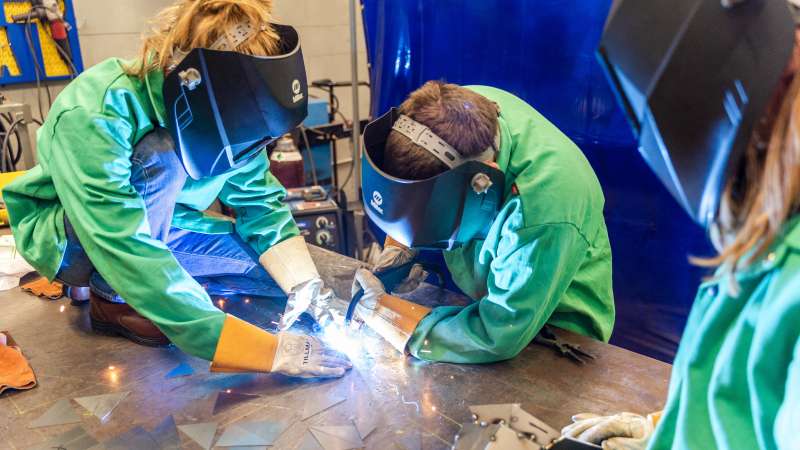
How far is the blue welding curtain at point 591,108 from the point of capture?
245 cm

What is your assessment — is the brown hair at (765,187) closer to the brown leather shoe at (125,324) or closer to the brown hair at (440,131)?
the brown hair at (440,131)

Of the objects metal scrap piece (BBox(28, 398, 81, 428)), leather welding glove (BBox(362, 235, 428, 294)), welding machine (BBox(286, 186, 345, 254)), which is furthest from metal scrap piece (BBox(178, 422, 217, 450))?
welding machine (BBox(286, 186, 345, 254))

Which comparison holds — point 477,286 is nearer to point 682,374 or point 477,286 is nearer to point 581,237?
point 581,237

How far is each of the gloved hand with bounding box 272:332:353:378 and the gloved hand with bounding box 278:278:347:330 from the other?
26cm

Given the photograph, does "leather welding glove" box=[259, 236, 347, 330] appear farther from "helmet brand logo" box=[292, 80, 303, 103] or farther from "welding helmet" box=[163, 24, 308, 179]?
"helmet brand logo" box=[292, 80, 303, 103]

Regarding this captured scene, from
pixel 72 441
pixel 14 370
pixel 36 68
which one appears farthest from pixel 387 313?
pixel 36 68

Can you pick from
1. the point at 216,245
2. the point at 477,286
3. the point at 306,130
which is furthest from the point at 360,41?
the point at 477,286

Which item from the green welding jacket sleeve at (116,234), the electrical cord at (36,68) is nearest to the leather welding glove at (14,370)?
the green welding jacket sleeve at (116,234)

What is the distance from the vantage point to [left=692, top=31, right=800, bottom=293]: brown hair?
77cm

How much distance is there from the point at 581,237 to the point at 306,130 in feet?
9.90

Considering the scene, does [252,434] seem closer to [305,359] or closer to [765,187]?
[305,359]

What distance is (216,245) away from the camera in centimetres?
252

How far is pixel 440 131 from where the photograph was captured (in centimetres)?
157

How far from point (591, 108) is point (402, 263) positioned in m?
0.98
